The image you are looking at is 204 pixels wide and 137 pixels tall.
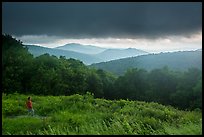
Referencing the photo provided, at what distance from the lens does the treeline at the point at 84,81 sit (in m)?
53.5

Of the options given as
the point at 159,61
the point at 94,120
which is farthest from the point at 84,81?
the point at 159,61

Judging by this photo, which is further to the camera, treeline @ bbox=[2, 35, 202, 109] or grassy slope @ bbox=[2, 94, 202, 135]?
treeline @ bbox=[2, 35, 202, 109]

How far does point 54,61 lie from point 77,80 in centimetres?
609

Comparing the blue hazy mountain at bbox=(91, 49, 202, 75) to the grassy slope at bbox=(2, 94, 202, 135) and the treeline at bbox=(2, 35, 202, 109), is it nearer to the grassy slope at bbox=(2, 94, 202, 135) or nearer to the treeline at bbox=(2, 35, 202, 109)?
the treeline at bbox=(2, 35, 202, 109)

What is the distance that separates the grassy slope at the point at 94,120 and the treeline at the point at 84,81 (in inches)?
1199

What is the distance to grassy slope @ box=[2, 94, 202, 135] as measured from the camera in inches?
210

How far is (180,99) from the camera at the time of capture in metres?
53.0

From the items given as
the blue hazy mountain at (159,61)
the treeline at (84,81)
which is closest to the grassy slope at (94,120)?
the treeline at (84,81)

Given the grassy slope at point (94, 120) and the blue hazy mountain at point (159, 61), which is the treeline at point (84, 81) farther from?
the blue hazy mountain at point (159, 61)

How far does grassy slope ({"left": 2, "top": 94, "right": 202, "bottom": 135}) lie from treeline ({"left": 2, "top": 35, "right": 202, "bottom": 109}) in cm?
3045

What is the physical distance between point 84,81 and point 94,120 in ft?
148

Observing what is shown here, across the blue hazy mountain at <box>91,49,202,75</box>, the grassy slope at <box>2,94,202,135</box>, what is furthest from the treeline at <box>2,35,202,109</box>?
the blue hazy mountain at <box>91,49,202,75</box>

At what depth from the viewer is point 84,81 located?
197 feet

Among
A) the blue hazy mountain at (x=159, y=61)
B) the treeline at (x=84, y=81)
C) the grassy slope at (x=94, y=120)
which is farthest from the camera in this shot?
the blue hazy mountain at (x=159, y=61)
